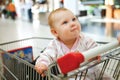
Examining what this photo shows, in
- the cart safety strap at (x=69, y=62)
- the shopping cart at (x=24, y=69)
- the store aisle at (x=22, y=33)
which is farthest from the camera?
the store aisle at (x=22, y=33)

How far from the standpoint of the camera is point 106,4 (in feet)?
31.4

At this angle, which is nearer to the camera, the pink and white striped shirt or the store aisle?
the pink and white striped shirt

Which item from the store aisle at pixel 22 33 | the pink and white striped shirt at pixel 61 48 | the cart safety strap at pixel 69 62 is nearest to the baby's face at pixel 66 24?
the pink and white striped shirt at pixel 61 48

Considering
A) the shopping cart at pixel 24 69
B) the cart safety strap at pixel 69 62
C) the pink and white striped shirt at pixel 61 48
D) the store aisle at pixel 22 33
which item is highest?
the cart safety strap at pixel 69 62

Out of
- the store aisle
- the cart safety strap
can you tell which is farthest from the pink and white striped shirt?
the store aisle

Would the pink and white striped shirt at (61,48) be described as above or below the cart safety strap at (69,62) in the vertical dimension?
below

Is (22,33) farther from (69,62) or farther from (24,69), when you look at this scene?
(69,62)

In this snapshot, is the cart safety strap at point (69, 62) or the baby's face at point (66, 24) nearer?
the cart safety strap at point (69, 62)

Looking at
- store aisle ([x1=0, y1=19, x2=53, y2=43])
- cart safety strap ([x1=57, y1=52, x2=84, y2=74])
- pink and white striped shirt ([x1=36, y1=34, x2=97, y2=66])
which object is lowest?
store aisle ([x1=0, y1=19, x2=53, y2=43])

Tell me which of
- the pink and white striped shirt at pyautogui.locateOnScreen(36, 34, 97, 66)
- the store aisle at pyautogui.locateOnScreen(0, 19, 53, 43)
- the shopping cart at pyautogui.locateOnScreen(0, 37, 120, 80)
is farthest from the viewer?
the store aisle at pyautogui.locateOnScreen(0, 19, 53, 43)

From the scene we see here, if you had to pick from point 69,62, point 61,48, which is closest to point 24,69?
point 61,48

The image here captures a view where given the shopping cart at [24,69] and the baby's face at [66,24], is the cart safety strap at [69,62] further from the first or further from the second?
the baby's face at [66,24]

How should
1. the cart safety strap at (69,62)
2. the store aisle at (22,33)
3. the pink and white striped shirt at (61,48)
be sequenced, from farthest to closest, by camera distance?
the store aisle at (22,33)
the pink and white striped shirt at (61,48)
the cart safety strap at (69,62)

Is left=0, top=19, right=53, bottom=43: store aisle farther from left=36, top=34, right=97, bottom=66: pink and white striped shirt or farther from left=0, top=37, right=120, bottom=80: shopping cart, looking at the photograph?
left=36, top=34, right=97, bottom=66: pink and white striped shirt
